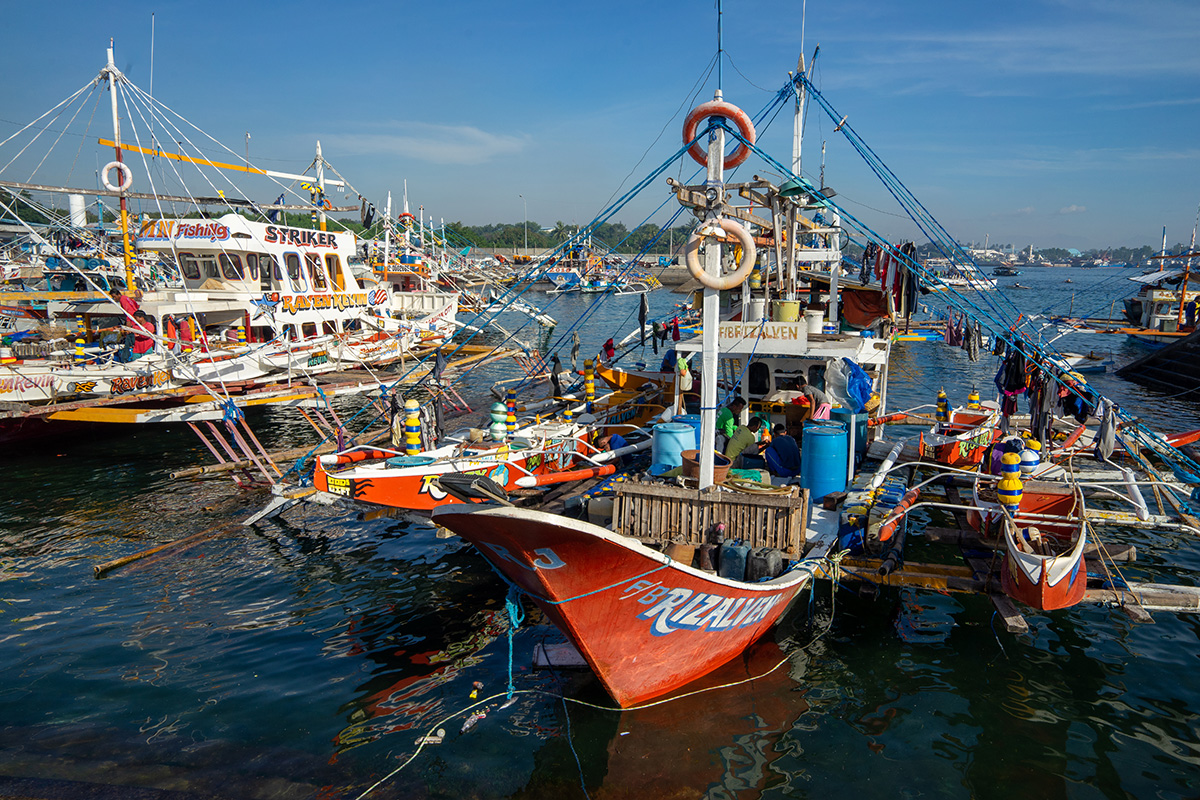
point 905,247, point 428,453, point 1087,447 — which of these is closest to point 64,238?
point 428,453

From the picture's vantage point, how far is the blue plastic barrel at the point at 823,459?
1029cm

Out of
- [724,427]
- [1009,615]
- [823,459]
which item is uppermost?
[724,427]

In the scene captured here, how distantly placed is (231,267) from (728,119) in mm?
22052

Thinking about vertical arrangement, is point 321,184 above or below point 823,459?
above

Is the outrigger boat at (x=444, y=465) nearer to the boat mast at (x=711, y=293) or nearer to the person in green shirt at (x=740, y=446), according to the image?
the person in green shirt at (x=740, y=446)

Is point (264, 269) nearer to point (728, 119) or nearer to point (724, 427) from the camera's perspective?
point (724, 427)

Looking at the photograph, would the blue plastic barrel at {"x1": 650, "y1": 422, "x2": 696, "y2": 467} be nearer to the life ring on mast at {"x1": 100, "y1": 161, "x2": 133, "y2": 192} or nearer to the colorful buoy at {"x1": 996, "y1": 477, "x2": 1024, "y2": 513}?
the colorful buoy at {"x1": 996, "y1": 477, "x2": 1024, "y2": 513}

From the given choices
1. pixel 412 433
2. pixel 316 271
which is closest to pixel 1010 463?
pixel 412 433

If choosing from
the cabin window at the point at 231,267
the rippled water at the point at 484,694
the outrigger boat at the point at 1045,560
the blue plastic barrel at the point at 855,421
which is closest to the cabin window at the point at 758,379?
the blue plastic barrel at the point at 855,421

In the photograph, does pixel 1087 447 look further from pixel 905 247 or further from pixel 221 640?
pixel 221 640

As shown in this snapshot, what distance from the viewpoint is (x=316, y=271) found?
27.7 m

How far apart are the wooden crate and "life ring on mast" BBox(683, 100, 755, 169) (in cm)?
432

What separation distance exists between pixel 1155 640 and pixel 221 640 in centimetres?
1327

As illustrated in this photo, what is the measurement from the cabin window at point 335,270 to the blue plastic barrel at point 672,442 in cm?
2246
